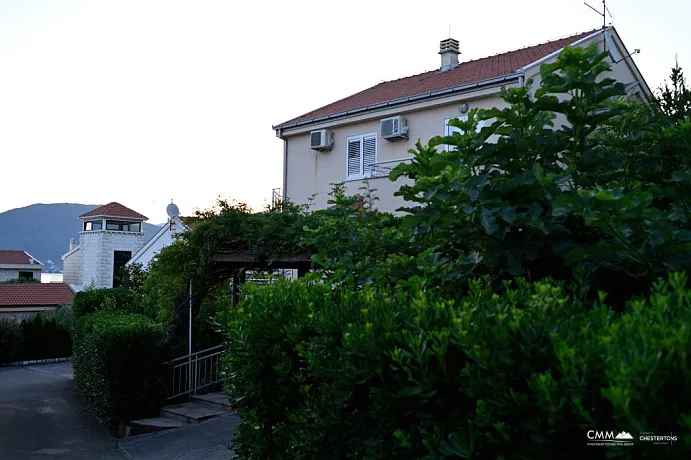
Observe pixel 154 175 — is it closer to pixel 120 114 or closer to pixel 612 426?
pixel 120 114

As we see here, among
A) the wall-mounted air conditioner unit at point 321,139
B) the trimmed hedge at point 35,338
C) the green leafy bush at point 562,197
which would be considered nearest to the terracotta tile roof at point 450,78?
the wall-mounted air conditioner unit at point 321,139

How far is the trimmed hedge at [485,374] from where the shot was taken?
1967 mm

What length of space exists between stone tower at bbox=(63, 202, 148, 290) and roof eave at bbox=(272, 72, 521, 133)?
75.6ft

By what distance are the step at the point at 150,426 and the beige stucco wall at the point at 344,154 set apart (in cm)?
610

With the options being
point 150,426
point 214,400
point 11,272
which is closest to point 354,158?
point 214,400

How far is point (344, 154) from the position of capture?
776 inches

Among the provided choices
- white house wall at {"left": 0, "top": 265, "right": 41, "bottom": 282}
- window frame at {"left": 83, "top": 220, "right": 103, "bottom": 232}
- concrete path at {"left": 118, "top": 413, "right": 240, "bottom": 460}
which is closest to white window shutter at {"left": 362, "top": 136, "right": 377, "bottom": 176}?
concrete path at {"left": 118, "top": 413, "right": 240, "bottom": 460}

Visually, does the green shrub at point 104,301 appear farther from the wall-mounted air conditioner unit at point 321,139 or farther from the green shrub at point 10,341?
the green shrub at point 10,341

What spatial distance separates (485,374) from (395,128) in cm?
1561

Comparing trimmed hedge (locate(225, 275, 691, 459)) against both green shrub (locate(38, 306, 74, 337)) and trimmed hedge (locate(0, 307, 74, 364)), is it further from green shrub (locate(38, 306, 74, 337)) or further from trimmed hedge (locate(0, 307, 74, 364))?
green shrub (locate(38, 306, 74, 337))

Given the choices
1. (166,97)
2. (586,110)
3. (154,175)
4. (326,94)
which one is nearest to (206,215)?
(166,97)

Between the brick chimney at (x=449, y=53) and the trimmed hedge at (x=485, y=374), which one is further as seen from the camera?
the brick chimney at (x=449, y=53)

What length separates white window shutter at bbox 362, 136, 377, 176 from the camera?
1875cm

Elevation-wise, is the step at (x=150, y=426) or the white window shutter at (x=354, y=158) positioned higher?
the white window shutter at (x=354, y=158)
